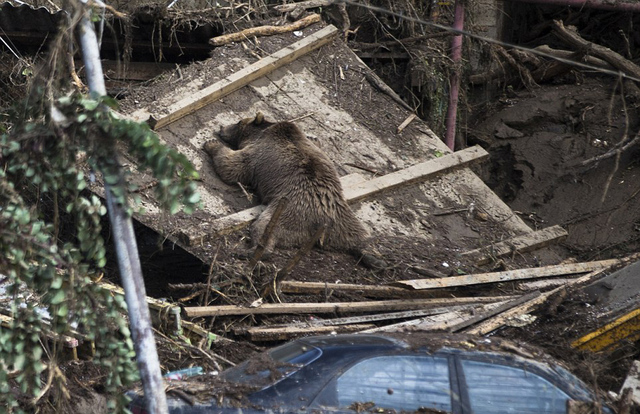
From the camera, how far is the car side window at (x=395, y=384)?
5.30m

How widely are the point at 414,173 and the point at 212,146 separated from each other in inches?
104

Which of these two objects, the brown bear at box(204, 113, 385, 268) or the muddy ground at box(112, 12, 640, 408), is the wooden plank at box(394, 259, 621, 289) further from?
the brown bear at box(204, 113, 385, 268)

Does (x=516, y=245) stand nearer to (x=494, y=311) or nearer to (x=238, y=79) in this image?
(x=494, y=311)

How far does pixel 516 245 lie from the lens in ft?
33.4

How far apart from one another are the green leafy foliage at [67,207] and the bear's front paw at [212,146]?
5478 mm

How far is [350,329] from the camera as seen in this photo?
7902 mm

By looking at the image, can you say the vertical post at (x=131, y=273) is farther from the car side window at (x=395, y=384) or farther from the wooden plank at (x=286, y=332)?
the wooden plank at (x=286, y=332)

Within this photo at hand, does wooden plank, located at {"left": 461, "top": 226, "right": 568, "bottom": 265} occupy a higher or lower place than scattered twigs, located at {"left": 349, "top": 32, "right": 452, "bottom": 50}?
lower

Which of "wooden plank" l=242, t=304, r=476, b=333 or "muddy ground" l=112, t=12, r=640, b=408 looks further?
"wooden plank" l=242, t=304, r=476, b=333

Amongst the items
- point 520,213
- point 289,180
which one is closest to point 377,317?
point 289,180

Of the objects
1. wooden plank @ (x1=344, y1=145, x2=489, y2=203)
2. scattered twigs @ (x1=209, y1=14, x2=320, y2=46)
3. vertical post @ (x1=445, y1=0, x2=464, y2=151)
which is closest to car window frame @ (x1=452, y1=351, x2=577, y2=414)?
wooden plank @ (x1=344, y1=145, x2=489, y2=203)

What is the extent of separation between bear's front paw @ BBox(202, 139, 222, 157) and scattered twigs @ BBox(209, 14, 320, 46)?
1.86m

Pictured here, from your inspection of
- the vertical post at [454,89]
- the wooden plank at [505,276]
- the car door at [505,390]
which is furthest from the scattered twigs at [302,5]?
the car door at [505,390]

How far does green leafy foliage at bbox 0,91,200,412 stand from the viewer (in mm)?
4387
